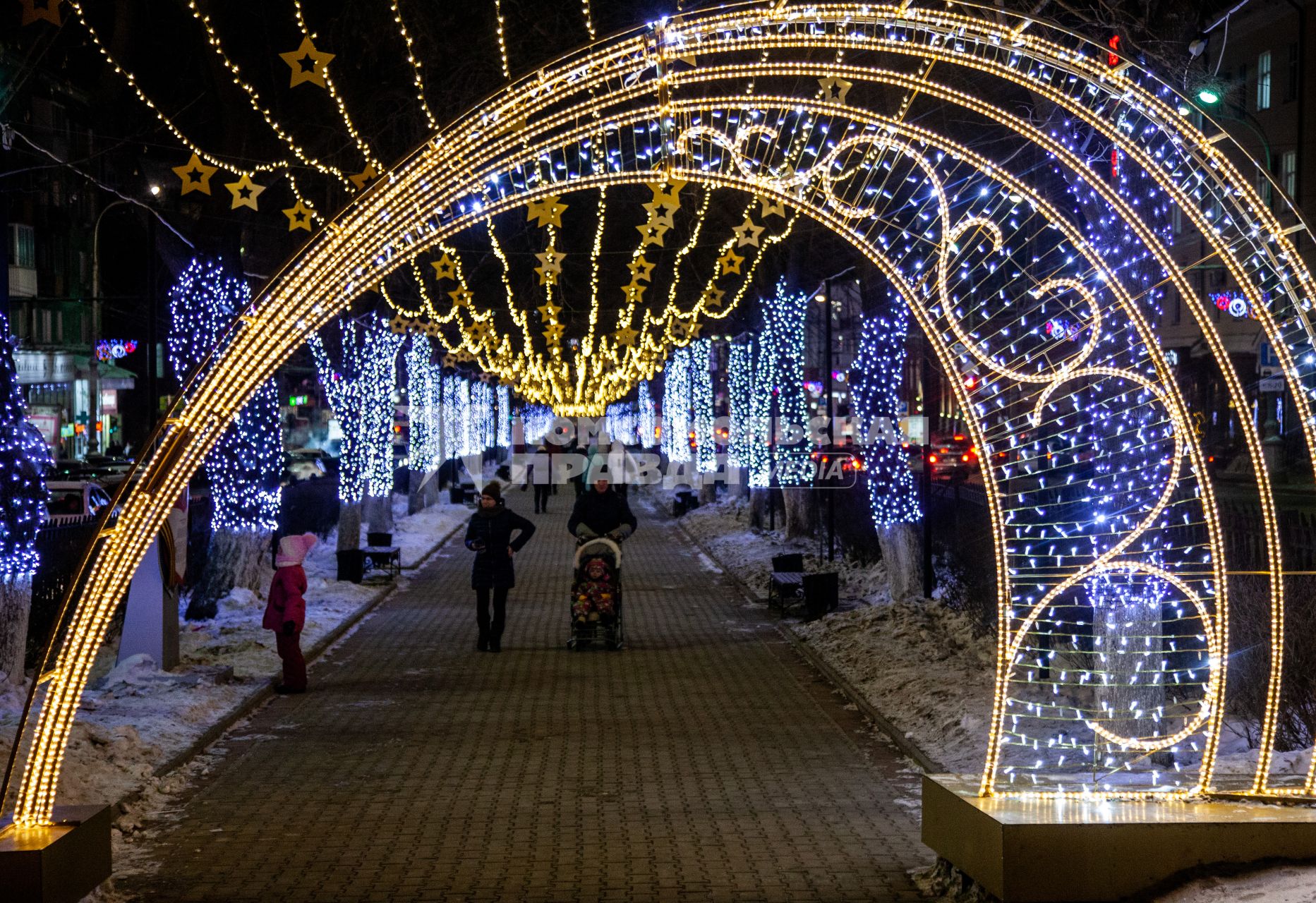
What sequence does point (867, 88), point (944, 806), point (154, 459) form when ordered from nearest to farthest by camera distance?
point (154, 459) < point (944, 806) < point (867, 88)

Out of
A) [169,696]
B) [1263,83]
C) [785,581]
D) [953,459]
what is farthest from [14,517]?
[1263,83]

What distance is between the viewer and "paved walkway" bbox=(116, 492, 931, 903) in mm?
7098

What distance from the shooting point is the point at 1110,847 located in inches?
246

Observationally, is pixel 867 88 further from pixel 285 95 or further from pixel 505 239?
pixel 505 239

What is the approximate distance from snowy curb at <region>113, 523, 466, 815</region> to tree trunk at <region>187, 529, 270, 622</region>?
4.59 feet

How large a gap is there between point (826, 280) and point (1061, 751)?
46.1ft

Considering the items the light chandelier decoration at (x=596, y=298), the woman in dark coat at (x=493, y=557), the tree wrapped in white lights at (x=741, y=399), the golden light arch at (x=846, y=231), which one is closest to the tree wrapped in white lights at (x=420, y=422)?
the light chandelier decoration at (x=596, y=298)

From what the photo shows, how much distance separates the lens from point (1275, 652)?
6.90 m

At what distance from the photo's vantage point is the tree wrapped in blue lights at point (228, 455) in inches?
628

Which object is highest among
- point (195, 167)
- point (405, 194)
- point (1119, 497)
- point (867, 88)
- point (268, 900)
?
point (867, 88)

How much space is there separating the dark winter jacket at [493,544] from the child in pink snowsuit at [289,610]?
2.49m

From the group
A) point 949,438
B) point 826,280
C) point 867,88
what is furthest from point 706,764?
point 949,438

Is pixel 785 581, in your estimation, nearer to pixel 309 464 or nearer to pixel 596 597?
pixel 596 597

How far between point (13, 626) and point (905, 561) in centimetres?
979
